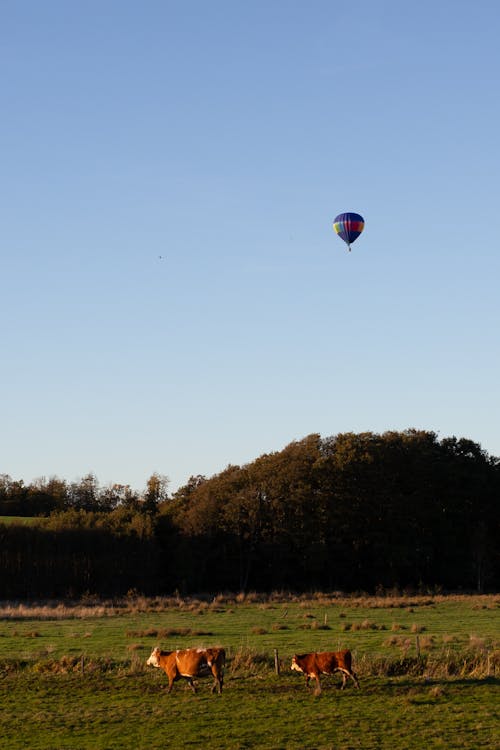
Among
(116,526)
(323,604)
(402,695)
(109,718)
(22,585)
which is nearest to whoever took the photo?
(109,718)

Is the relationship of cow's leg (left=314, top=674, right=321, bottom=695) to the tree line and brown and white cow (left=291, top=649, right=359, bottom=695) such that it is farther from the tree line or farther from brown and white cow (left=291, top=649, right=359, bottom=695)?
the tree line

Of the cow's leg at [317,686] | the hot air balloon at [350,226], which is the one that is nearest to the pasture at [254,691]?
the cow's leg at [317,686]

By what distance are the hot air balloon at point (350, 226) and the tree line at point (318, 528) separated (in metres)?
21.6

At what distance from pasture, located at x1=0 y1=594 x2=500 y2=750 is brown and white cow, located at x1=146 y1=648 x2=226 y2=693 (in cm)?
39

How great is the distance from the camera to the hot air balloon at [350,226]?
62.2 m

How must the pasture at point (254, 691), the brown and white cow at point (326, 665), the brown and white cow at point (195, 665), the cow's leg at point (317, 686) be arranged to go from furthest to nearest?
the brown and white cow at point (195, 665)
the brown and white cow at point (326, 665)
the cow's leg at point (317, 686)
the pasture at point (254, 691)

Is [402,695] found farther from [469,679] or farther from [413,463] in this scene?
[413,463]

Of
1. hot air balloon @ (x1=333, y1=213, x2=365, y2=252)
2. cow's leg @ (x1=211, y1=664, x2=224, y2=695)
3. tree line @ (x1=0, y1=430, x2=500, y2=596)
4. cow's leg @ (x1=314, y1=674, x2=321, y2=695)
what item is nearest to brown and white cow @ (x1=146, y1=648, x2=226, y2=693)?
cow's leg @ (x1=211, y1=664, x2=224, y2=695)

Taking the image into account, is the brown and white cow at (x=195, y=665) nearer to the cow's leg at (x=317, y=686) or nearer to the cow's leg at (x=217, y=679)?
the cow's leg at (x=217, y=679)

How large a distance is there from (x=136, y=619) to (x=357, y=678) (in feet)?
78.3

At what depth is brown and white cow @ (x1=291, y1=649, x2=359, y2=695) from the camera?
24703mm

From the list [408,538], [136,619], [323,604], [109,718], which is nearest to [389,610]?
[323,604]

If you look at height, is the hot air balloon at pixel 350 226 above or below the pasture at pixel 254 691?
above

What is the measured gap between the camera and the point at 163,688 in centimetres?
2553
